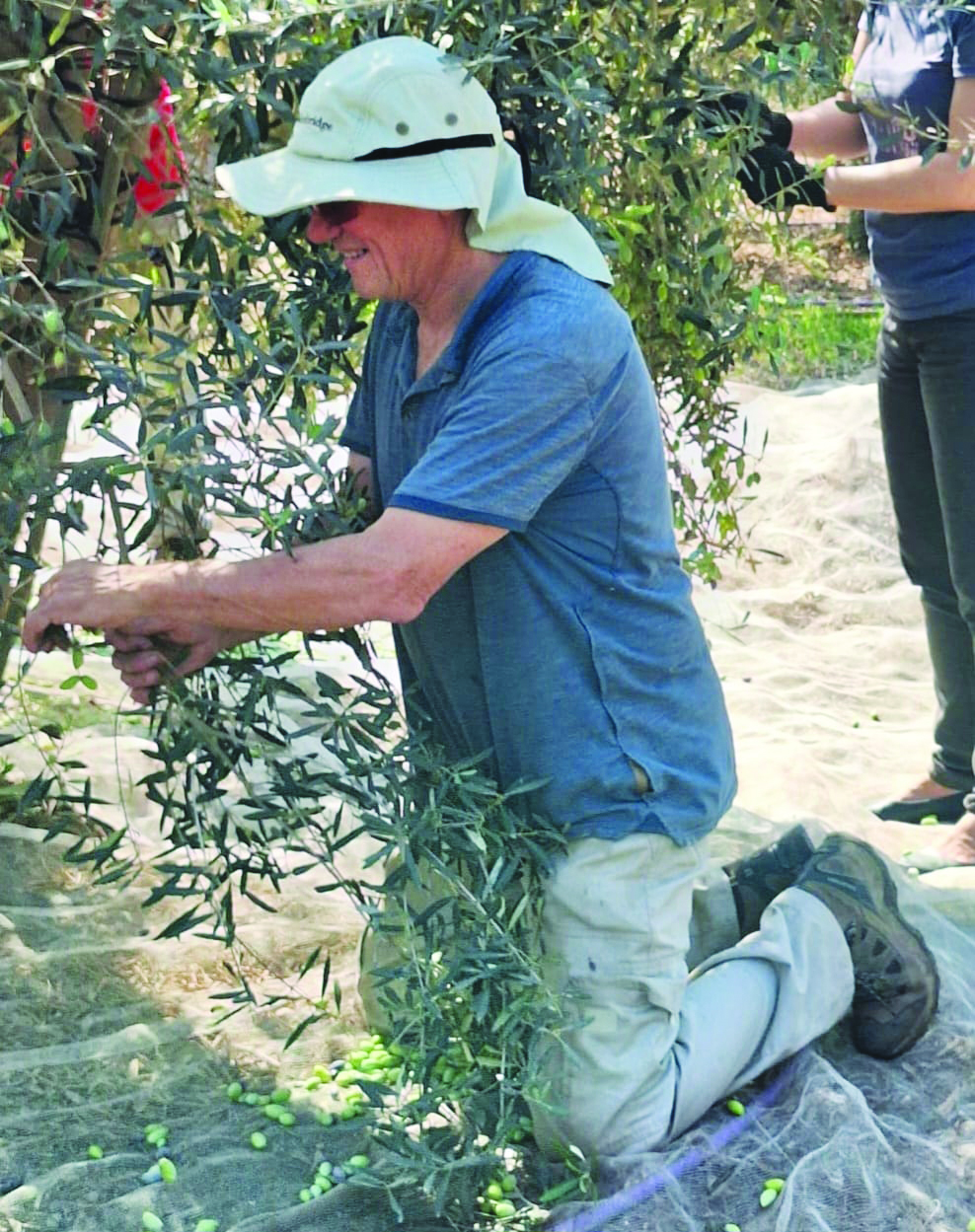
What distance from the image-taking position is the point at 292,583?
239cm

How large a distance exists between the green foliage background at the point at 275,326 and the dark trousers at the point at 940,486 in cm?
99

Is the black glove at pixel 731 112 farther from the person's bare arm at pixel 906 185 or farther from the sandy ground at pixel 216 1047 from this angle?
the sandy ground at pixel 216 1047

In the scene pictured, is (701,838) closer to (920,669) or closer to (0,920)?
(0,920)

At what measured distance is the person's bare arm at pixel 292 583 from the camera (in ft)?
7.77

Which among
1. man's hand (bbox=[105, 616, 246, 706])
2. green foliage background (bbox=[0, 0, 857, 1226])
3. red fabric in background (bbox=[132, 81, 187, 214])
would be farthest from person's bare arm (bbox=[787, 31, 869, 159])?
man's hand (bbox=[105, 616, 246, 706])

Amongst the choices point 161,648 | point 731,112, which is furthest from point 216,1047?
point 731,112

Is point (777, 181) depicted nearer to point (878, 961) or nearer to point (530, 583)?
point (530, 583)

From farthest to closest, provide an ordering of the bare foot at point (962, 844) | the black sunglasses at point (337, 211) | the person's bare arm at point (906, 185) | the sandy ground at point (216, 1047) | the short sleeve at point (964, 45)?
the bare foot at point (962, 844) < the person's bare arm at point (906, 185) < the short sleeve at point (964, 45) < the sandy ground at point (216, 1047) < the black sunglasses at point (337, 211)

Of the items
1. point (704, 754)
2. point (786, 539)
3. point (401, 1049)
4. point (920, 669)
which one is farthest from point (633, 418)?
point (786, 539)

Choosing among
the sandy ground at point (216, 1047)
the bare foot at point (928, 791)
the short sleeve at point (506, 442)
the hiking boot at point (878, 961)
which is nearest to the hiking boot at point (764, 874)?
the hiking boot at point (878, 961)

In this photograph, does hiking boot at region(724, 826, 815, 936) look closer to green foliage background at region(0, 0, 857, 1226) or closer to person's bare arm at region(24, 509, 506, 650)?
green foliage background at region(0, 0, 857, 1226)

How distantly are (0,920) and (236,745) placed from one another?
92 cm

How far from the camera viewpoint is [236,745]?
264 centimetres

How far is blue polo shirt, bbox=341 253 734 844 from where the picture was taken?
240 centimetres
